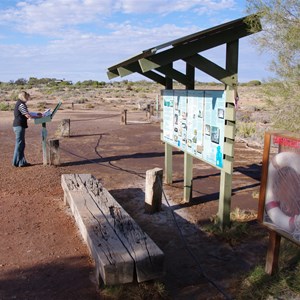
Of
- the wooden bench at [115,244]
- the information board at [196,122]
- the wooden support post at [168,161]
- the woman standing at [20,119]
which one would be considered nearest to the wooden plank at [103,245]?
the wooden bench at [115,244]

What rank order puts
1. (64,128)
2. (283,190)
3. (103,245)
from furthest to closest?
1. (64,128)
2. (103,245)
3. (283,190)

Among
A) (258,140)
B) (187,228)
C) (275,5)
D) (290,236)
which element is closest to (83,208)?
(187,228)

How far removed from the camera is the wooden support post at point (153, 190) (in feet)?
20.3

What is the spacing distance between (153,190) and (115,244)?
2261mm

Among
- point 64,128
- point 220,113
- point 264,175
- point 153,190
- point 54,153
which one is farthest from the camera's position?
point 64,128

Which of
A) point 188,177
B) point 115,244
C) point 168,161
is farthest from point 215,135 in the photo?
point 168,161

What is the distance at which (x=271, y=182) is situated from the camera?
3643 millimetres

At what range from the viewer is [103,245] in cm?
400

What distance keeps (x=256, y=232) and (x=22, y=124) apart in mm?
5864

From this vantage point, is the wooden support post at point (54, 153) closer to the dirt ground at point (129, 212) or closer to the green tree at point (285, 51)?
the dirt ground at point (129, 212)

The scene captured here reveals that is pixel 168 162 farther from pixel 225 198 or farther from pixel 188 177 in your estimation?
pixel 225 198

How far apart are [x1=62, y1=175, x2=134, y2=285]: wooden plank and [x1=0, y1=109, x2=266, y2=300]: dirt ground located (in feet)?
1.31

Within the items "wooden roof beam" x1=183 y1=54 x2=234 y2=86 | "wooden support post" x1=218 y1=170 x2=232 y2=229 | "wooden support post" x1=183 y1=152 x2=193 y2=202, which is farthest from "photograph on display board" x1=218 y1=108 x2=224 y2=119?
"wooden support post" x1=183 y1=152 x2=193 y2=202

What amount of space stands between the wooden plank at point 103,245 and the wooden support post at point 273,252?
4.41 feet
